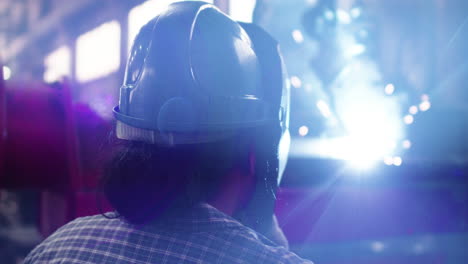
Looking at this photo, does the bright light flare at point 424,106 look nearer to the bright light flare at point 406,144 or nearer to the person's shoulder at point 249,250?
the bright light flare at point 406,144

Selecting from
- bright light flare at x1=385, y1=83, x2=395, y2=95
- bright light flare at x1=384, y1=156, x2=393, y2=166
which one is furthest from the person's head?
bright light flare at x1=385, y1=83, x2=395, y2=95

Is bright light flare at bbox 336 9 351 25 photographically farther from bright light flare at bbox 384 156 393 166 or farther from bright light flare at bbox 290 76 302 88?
bright light flare at bbox 384 156 393 166

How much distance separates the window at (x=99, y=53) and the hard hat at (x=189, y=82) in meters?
3.31

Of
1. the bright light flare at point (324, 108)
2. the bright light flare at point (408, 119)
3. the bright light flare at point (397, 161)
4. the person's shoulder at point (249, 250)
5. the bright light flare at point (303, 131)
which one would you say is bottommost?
the person's shoulder at point (249, 250)

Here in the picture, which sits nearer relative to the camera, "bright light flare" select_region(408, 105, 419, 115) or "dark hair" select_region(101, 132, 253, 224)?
"dark hair" select_region(101, 132, 253, 224)

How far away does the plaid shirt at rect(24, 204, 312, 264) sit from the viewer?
2.37 ft

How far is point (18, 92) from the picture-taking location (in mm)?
1990

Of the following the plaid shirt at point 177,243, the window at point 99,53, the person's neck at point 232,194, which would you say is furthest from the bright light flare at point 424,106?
the plaid shirt at point 177,243

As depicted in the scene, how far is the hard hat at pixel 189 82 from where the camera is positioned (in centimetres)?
83

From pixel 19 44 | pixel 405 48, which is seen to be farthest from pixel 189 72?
pixel 19 44

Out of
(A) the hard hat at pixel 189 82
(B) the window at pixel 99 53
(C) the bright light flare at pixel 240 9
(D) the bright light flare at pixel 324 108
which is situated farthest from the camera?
(B) the window at pixel 99 53

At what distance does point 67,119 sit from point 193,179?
4.55 feet

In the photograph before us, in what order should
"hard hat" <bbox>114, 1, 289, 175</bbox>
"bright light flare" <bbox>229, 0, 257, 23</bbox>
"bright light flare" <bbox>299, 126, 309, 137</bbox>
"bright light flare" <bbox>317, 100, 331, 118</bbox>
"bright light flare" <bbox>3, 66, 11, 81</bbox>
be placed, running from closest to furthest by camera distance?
"hard hat" <bbox>114, 1, 289, 175</bbox>, "bright light flare" <bbox>3, 66, 11, 81</bbox>, "bright light flare" <bbox>229, 0, 257, 23</bbox>, "bright light flare" <bbox>299, 126, 309, 137</bbox>, "bright light flare" <bbox>317, 100, 331, 118</bbox>

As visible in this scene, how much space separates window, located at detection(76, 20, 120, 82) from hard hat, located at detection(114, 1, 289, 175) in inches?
130
